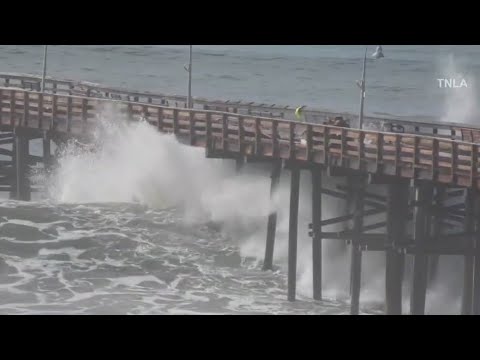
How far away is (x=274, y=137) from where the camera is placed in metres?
38.6

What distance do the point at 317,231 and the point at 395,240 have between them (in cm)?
367

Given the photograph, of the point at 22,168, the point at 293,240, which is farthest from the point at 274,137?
the point at 22,168

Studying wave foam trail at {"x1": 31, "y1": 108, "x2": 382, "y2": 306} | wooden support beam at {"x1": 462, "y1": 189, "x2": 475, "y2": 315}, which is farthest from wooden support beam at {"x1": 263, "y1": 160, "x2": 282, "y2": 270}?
wooden support beam at {"x1": 462, "y1": 189, "x2": 475, "y2": 315}

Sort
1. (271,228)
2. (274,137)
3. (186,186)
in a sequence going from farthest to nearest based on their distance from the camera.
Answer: (186,186)
(271,228)
(274,137)

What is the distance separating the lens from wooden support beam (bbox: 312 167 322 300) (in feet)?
123

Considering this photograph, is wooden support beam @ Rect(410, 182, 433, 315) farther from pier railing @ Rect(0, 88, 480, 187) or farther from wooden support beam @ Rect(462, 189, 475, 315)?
wooden support beam @ Rect(462, 189, 475, 315)

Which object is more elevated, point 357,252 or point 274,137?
point 274,137

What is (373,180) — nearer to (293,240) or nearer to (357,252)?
(357,252)

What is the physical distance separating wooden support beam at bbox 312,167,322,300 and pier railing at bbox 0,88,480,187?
2.71ft

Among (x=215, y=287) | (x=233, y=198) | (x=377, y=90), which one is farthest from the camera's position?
(x=377, y=90)

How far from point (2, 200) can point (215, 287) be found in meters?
14.5

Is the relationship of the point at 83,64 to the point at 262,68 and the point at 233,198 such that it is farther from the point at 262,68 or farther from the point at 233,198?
the point at 233,198
